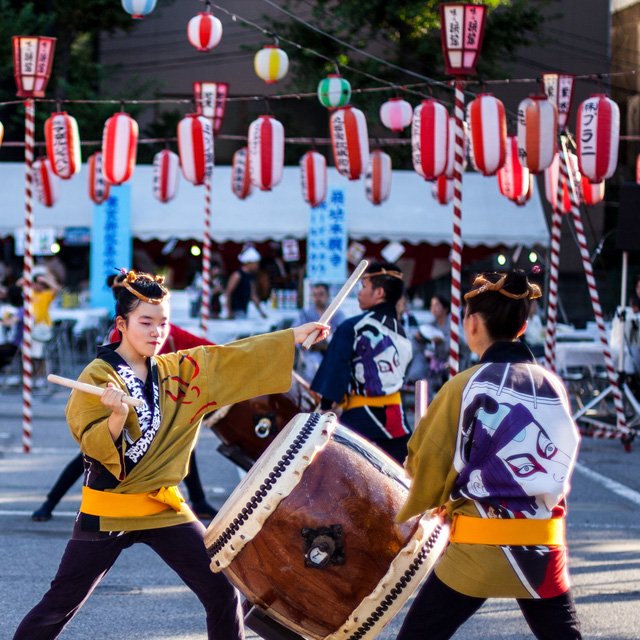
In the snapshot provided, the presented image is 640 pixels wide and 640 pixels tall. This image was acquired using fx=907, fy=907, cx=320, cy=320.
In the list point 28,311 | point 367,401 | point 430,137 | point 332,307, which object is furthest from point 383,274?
point 430,137

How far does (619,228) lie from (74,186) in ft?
36.7

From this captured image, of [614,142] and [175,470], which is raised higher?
[614,142]

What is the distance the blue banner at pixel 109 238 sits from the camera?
15.6m

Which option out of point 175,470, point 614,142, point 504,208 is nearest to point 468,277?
point 504,208

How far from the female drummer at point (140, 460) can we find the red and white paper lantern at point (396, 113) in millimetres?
9515

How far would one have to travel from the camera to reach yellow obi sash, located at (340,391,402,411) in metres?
4.68

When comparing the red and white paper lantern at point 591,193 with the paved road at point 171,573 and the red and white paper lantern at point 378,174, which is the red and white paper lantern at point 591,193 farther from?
the paved road at point 171,573

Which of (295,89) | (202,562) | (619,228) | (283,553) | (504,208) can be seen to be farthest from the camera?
(295,89)

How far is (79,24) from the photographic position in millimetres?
20234

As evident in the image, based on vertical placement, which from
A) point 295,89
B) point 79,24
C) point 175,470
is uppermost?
point 79,24

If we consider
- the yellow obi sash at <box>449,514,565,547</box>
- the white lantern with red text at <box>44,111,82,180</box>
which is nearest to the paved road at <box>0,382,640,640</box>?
the yellow obi sash at <box>449,514,565,547</box>

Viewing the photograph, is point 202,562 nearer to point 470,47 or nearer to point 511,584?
point 511,584

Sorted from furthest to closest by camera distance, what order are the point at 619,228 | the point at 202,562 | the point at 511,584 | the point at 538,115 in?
the point at 538,115 → the point at 619,228 → the point at 202,562 → the point at 511,584

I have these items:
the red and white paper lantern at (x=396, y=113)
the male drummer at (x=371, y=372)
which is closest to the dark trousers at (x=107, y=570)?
the male drummer at (x=371, y=372)
